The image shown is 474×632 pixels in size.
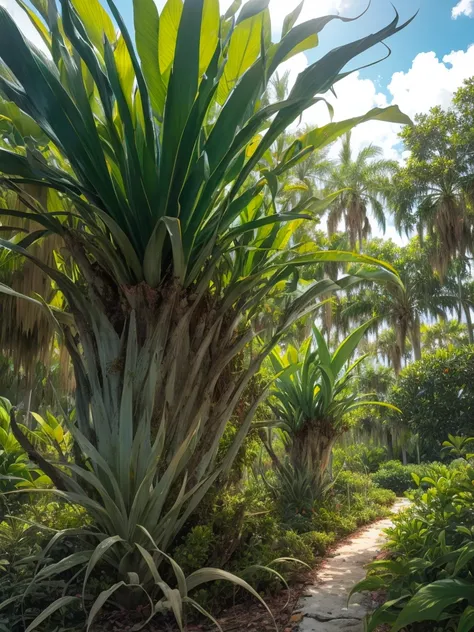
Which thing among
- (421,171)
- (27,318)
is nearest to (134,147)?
(27,318)

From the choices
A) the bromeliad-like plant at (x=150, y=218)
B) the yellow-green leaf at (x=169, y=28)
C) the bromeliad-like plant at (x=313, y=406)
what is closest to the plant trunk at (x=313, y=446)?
the bromeliad-like plant at (x=313, y=406)

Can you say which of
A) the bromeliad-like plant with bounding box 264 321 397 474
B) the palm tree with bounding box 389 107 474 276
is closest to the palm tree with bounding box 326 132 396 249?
the palm tree with bounding box 389 107 474 276

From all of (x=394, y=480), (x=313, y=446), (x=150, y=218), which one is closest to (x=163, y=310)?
(x=150, y=218)

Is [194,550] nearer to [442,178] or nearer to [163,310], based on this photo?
[163,310]

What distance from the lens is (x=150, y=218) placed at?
2854mm

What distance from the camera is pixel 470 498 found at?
2.66m

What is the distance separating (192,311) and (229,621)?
5.49 feet

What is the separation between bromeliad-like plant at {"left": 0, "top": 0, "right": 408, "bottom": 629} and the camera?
2.56 meters

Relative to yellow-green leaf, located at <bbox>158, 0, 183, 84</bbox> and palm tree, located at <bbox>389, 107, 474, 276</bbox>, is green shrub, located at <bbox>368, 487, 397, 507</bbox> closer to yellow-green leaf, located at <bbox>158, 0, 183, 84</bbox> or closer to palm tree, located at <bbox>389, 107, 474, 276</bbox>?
yellow-green leaf, located at <bbox>158, 0, 183, 84</bbox>

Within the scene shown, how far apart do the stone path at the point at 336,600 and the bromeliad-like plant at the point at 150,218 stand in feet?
2.64

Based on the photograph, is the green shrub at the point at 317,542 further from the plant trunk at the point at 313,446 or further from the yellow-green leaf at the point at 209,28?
the yellow-green leaf at the point at 209,28

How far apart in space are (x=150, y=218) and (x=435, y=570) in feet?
7.79

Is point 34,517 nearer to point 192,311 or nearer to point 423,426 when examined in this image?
point 192,311

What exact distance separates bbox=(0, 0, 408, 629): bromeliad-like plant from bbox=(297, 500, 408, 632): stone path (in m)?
0.80
